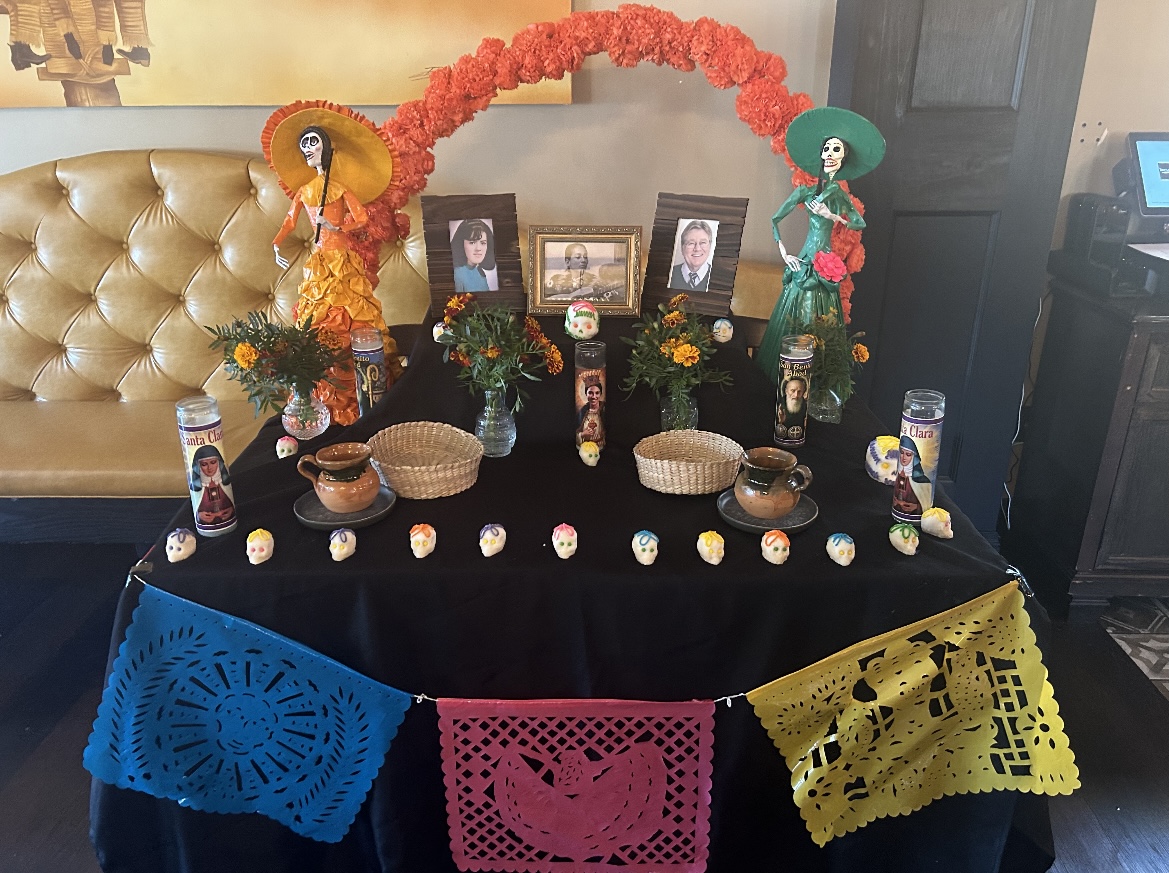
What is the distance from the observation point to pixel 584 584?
1231 millimetres

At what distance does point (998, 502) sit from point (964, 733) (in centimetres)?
129

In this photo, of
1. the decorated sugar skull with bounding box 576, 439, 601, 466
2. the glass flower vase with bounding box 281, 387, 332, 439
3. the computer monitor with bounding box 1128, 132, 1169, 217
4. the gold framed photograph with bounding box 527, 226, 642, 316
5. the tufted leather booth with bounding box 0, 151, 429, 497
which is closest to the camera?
the decorated sugar skull with bounding box 576, 439, 601, 466

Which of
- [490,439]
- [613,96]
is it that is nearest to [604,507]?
[490,439]

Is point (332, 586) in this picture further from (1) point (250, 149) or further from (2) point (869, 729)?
(1) point (250, 149)

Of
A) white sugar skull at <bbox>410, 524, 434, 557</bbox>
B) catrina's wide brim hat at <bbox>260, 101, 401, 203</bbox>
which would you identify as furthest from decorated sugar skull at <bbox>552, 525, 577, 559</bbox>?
catrina's wide brim hat at <bbox>260, 101, 401, 203</bbox>

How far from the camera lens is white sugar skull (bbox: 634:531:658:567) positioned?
48.5 inches

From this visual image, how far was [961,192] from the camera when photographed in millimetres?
2059

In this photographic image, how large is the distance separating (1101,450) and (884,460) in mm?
951

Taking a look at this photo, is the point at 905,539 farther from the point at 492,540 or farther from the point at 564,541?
the point at 492,540

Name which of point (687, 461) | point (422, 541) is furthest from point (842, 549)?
point (422, 541)

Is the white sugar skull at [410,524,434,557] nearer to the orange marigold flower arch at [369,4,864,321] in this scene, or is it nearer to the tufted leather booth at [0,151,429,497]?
the orange marigold flower arch at [369,4,864,321]

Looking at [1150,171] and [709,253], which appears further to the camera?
[1150,171]

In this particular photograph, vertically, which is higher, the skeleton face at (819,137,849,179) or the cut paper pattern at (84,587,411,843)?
the skeleton face at (819,137,849,179)

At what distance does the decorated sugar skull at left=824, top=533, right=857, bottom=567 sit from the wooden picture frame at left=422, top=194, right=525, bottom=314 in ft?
3.09
